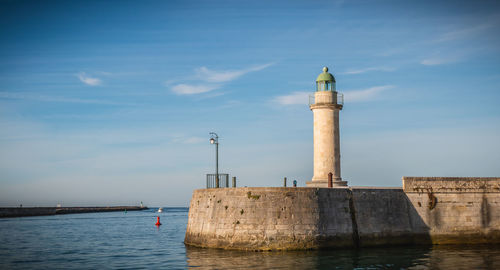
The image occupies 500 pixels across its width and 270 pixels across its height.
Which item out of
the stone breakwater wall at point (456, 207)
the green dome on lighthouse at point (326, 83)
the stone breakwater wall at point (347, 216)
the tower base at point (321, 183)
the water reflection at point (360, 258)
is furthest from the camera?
the green dome on lighthouse at point (326, 83)

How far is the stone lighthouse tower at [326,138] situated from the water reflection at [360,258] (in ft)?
22.3

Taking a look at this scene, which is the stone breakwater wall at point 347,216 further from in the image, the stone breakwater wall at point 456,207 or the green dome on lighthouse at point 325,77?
the green dome on lighthouse at point 325,77

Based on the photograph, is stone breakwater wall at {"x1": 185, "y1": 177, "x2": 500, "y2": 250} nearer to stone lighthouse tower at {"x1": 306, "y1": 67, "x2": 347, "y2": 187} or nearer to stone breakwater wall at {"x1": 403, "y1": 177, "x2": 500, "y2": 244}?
stone breakwater wall at {"x1": 403, "y1": 177, "x2": 500, "y2": 244}

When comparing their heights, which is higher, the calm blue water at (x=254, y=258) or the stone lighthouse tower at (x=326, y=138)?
the stone lighthouse tower at (x=326, y=138)

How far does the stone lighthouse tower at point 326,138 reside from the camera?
27828 mm

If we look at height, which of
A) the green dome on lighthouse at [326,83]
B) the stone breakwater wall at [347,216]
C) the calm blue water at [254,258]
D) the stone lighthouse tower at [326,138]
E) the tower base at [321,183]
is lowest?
the calm blue water at [254,258]

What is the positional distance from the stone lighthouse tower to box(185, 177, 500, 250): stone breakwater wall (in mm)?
5147

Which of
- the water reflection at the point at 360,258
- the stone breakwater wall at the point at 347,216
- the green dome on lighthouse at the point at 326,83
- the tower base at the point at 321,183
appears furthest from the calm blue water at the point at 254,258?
the green dome on lighthouse at the point at 326,83

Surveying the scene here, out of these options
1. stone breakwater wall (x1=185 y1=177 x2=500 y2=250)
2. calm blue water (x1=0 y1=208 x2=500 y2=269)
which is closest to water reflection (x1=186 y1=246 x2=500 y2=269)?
calm blue water (x1=0 y1=208 x2=500 y2=269)

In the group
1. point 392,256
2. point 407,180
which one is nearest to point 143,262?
point 392,256

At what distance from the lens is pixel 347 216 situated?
71.1 ft

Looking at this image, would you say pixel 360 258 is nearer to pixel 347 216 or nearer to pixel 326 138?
pixel 347 216

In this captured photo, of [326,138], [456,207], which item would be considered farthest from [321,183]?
[456,207]

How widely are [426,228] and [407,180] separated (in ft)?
7.57
